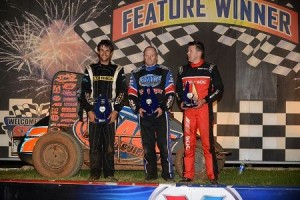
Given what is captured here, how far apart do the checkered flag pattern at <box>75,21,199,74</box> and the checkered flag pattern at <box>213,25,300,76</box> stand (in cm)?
43

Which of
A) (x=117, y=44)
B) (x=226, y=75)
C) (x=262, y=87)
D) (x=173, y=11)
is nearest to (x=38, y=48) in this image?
(x=117, y=44)

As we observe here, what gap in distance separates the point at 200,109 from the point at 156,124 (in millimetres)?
539

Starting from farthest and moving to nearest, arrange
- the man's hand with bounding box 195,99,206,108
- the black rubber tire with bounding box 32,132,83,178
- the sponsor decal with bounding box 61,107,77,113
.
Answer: the sponsor decal with bounding box 61,107,77,113
the black rubber tire with bounding box 32,132,83,178
the man's hand with bounding box 195,99,206,108

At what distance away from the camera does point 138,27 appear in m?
A: 6.06

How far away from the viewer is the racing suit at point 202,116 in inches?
188

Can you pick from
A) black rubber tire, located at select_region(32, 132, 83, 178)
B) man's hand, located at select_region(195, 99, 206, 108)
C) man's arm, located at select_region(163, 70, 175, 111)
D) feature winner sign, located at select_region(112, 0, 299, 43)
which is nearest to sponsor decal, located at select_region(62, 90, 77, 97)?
black rubber tire, located at select_region(32, 132, 83, 178)

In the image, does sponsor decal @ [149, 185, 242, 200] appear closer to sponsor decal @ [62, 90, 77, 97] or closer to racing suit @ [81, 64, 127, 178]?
racing suit @ [81, 64, 127, 178]

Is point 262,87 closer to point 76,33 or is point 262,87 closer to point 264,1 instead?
point 264,1

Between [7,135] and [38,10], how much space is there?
→ 1650 mm

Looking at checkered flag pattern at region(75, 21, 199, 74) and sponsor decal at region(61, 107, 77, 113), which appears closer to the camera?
sponsor decal at region(61, 107, 77, 113)

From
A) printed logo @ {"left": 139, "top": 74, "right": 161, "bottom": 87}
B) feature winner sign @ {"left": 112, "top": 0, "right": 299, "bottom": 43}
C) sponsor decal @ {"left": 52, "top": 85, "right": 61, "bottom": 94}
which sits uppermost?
feature winner sign @ {"left": 112, "top": 0, "right": 299, "bottom": 43}

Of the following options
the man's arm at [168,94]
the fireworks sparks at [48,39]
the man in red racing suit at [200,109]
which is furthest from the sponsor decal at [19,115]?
the man in red racing suit at [200,109]

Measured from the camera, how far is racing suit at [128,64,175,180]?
16.6 ft

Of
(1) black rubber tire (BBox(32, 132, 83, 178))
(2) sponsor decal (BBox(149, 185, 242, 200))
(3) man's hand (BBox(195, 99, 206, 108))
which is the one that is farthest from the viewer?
(1) black rubber tire (BBox(32, 132, 83, 178))
